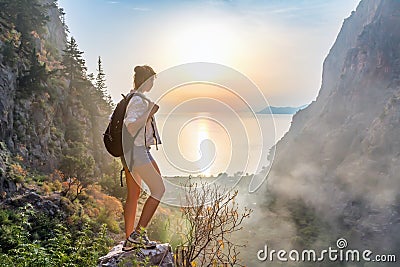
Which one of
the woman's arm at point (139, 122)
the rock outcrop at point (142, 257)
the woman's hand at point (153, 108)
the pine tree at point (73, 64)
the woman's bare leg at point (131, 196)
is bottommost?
the rock outcrop at point (142, 257)

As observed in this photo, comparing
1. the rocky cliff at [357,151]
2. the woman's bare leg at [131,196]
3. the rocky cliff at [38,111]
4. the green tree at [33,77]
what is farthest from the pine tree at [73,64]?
the rocky cliff at [357,151]

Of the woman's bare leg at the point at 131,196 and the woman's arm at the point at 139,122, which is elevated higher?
the woman's arm at the point at 139,122

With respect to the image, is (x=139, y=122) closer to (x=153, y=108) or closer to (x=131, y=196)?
(x=153, y=108)

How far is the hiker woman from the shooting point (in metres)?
3.74

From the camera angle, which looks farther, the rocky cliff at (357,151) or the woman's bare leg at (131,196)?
the rocky cliff at (357,151)

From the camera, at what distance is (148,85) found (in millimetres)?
3979

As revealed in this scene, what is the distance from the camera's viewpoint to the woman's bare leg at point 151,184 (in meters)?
3.86

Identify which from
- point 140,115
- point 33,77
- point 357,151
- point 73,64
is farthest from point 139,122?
point 357,151

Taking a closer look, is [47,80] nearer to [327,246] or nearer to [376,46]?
[327,246]

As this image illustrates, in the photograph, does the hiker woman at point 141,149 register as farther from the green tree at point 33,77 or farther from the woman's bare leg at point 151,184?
the green tree at point 33,77

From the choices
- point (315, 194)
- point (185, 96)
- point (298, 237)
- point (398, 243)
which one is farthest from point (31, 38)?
point (315, 194)

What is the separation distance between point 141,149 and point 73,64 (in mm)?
27460

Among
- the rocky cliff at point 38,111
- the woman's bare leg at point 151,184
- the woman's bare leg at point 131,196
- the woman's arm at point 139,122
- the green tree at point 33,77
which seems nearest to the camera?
the woman's arm at point 139,122

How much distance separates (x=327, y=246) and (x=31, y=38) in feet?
112
